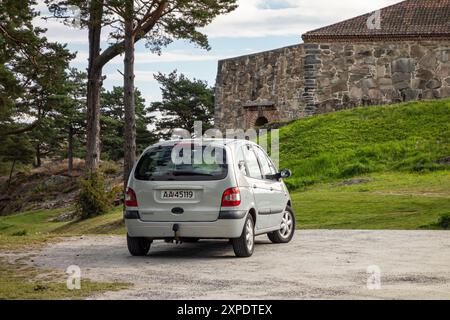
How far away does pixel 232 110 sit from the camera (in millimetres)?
48000

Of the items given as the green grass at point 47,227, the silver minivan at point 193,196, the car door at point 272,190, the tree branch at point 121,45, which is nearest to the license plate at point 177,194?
the silver minivan at point 193,196

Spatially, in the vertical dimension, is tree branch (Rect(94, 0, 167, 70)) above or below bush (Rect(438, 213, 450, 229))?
above

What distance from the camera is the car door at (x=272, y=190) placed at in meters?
14.4

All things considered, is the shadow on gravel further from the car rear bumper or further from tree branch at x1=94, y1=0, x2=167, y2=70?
tree branch at x1=94, y1=0, x2=167, y2=70

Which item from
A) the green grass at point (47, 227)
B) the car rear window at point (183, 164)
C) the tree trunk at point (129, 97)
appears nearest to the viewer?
the car rear window at point (183, 164)

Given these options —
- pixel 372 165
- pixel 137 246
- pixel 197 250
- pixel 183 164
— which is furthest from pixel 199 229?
pixel 372 165

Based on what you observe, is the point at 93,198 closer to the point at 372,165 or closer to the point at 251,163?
the point at 372,165

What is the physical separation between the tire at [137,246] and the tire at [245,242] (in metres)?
1.52

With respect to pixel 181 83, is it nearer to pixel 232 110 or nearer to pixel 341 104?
pixel 232 110

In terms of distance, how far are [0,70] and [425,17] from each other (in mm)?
20213

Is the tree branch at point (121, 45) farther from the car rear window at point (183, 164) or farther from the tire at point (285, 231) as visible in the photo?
the car rear window at point (183, 164)

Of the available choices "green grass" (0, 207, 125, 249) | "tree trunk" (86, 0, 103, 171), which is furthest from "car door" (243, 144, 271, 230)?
"tree trunk" (86, 0, 103, 171)

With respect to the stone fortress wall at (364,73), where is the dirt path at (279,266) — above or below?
below

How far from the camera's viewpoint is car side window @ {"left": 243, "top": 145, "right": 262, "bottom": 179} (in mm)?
13898
